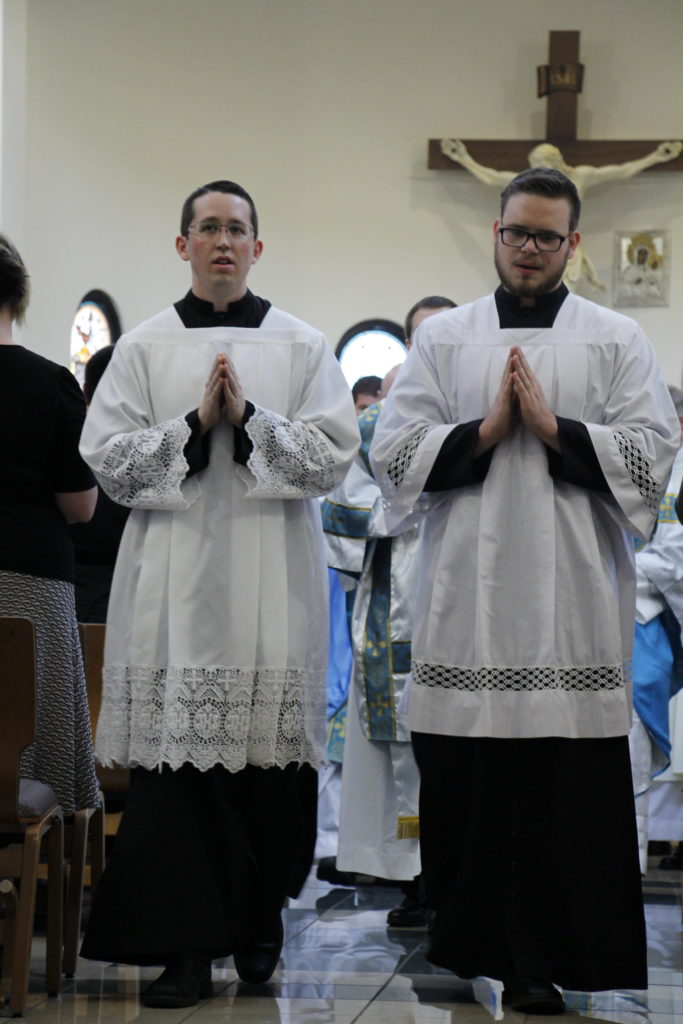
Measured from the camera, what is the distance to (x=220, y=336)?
455 cm

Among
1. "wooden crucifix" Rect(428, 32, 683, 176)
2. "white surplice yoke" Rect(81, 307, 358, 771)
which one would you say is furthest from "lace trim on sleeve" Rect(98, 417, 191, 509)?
"wooden crucifix" Rect(428, 32, 683, 176)

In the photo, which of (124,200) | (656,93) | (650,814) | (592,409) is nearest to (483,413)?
(592,409)

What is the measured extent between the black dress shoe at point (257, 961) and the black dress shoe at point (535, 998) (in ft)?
2.41

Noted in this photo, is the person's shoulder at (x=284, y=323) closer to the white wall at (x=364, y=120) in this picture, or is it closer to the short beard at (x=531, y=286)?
the short beard at (x=531, y=286)

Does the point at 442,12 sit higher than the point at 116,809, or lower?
higher

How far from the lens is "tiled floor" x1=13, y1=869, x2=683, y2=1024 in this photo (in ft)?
13.0

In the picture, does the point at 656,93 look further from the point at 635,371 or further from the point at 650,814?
the point at 635,371

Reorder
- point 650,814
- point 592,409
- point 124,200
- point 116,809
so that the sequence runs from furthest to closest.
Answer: point 124,200 < point 650,814 < point 116,809 < point 592,409

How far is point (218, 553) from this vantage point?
4.38m

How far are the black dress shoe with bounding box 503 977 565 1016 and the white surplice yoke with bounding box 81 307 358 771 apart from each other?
884 mm

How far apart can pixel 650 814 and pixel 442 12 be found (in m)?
8.81

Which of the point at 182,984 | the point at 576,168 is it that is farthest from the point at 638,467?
the point at 576,168

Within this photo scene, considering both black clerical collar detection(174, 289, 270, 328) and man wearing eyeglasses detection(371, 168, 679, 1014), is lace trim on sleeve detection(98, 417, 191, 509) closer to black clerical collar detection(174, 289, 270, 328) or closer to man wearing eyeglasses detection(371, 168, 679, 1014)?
black clerical collar detection(174, 289, 270, 328)

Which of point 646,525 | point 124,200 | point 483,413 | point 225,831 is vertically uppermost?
point 124,200
